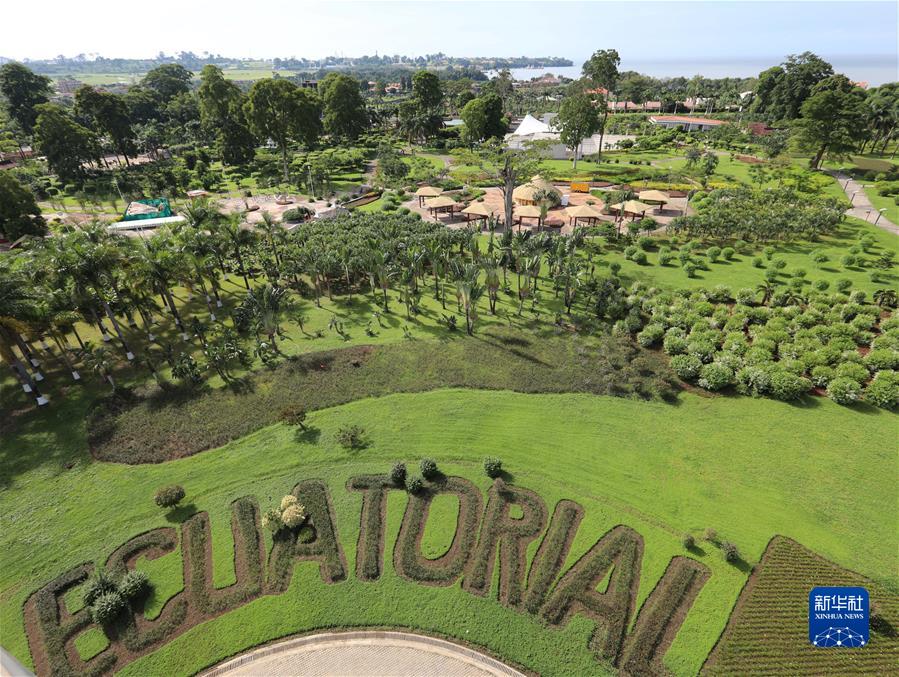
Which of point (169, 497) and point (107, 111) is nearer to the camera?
point (169, 497)

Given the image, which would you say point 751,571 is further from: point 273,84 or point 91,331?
point 273,84

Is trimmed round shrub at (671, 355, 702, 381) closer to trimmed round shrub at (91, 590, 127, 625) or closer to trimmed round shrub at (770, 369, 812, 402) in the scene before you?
trimmed round shrub at (770, 369, 812, 402)

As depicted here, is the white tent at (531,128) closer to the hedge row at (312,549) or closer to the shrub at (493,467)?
the shrub at (493,467)

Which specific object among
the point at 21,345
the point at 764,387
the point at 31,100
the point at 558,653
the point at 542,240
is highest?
the point at 31,100

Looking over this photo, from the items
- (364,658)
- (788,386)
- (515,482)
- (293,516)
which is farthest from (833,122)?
(364,658)

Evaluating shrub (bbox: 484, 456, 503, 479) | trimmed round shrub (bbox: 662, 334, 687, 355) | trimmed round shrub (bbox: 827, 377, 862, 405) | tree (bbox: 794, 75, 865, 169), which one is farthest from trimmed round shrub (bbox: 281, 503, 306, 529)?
tree (bbox: 794, 75, 865, 169)

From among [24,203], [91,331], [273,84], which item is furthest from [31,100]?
[91,331]

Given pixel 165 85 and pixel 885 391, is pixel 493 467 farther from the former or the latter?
pixel 165 85
